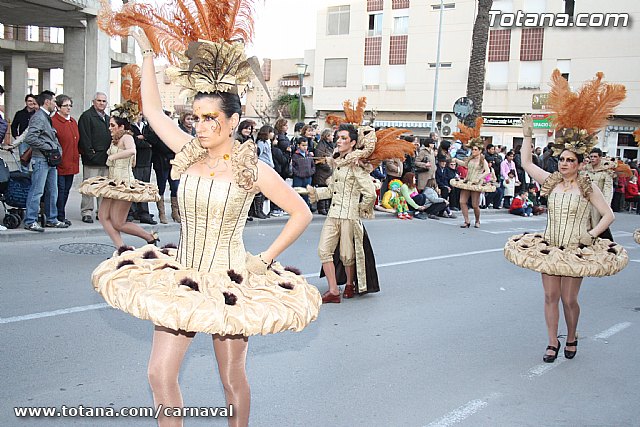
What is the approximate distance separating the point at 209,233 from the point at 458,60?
41.6 m

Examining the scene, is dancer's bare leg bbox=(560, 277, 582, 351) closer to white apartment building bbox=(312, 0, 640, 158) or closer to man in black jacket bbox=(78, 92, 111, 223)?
man in black jacket bbox=(78, 92, 111, 223)

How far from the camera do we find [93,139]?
11.8 metres

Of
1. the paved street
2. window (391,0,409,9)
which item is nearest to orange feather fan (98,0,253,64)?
the paved street

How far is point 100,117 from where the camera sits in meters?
11.8

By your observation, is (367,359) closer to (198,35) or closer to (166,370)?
(166,370)

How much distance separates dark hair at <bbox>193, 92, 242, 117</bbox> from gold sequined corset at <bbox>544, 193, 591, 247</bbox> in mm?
3826

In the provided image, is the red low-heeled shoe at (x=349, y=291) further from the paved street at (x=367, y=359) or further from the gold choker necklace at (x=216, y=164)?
the gold choker necklace at (x=216, y=164)

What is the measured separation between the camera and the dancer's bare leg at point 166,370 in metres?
3.29

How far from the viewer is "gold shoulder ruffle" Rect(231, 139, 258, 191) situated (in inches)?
144

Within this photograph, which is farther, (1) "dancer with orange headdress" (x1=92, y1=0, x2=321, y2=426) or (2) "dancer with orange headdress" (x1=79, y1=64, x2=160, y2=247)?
(2) "dancer with orange headdress" (x1=79, y1=64, x2=160, y2=247)

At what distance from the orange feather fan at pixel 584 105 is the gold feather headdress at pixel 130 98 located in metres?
5.93

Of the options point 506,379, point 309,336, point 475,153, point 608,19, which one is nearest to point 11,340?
point 309,336

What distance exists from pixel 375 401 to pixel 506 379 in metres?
1.38

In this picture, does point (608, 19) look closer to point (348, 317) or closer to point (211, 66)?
point (348, 317)
